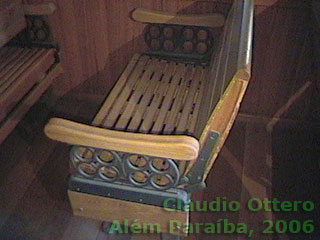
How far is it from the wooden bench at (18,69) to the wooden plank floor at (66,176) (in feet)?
0.95

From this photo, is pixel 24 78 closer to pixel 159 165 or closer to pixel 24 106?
pixel 24 106

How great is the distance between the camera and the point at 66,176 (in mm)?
1771

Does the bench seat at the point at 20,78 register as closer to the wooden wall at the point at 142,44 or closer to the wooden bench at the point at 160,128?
the wooden wall at the point at 142,44

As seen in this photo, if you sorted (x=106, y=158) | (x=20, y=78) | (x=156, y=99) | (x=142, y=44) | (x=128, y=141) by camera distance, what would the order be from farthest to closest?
1. (x=142, y=44)
2. (x=20, y=78)
3. (x=156, y=99)
4. (x=106, y=158)
5. (x=128, y=141)

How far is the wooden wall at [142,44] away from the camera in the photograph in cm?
168

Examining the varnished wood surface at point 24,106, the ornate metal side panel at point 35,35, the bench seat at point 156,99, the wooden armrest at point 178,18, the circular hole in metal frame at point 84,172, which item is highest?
the wooden armrest at point 178,18

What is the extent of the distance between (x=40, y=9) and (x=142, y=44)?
52 centimetres

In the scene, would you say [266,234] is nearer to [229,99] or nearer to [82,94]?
[229,99]

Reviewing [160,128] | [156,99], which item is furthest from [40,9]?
[160,128]

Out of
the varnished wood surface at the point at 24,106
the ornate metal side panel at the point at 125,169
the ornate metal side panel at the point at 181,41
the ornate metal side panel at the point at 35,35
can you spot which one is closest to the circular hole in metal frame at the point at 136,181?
the ornate metal side panel at the point at 125,169

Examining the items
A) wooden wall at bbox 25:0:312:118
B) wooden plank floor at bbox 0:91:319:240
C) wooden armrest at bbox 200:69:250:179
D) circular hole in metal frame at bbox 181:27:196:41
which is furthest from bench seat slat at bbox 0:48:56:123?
wooden armrest at bbox 200:69:250:179

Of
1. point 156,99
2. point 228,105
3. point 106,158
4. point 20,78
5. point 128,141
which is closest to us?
point 228,105

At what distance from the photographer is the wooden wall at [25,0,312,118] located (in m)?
1.68

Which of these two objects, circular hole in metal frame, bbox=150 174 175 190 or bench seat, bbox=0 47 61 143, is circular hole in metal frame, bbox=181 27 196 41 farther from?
circular hole in metal frame, bbox=150 174 175 190
